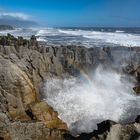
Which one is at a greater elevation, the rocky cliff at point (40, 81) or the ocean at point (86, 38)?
the rocky cliff at point (40, 81)

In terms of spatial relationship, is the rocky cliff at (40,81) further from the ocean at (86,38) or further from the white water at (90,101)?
the ocean at (86,38)

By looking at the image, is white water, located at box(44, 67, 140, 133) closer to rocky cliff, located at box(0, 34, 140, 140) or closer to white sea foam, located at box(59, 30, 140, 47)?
rocky cliff, located at box(0, 34, 140, 140)

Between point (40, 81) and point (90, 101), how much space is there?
2.95 metres

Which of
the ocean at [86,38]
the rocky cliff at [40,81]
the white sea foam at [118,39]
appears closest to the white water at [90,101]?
the rocky cliff at [40,81]

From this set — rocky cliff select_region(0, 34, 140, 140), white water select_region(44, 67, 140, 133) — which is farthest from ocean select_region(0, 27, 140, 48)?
white water select_region(44, 67, 140, 133)

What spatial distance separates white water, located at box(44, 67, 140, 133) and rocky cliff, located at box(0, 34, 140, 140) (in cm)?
73

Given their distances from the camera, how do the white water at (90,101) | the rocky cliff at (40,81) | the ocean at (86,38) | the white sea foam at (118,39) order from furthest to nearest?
the white sea foam at (118,39) → the ocean at (86,38) → the white water at (90,101) → the rocky cliff at (40,81)

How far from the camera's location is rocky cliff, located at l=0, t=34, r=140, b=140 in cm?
1012

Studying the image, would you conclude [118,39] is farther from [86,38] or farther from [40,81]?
[40,81]

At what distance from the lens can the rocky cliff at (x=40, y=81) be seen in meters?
10.1

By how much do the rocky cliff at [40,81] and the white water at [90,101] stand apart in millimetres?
731

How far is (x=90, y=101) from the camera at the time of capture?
61.6ft

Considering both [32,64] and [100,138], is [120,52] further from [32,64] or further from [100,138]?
[100,138]

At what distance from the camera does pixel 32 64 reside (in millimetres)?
20453
